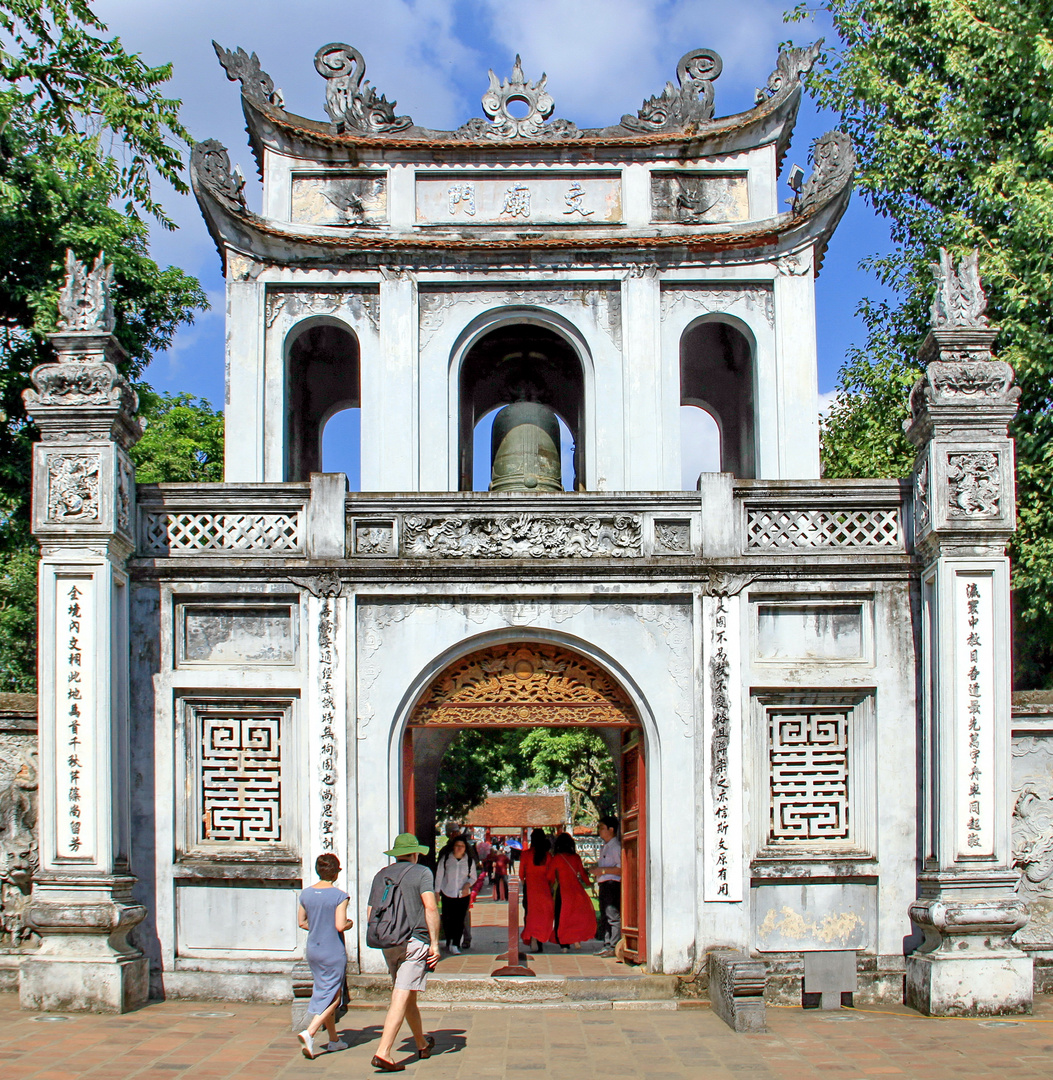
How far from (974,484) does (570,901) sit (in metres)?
6.85

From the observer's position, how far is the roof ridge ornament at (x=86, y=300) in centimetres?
1103

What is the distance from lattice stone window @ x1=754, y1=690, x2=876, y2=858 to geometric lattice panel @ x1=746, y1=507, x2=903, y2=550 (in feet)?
4.45

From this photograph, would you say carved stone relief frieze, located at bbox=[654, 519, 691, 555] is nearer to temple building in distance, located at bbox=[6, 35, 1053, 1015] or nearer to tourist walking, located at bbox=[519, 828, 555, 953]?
temple building in distance, located at bbox=[6, 35, 1053, 1015]

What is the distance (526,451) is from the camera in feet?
42.8

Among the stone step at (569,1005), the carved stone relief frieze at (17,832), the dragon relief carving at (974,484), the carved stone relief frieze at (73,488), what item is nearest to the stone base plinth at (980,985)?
the stone step at (569,1005)

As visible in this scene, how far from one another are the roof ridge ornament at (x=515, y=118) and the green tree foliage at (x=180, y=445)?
1058 centimetres

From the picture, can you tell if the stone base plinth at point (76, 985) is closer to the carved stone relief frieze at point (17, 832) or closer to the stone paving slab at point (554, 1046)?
the stone paving slab at point (554, 1046)

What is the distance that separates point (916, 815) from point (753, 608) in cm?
229

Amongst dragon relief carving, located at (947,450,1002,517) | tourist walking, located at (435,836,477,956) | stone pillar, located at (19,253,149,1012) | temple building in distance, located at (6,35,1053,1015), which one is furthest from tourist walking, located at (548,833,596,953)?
Answer: dragon relief carving, located at (947,450,1002,517)

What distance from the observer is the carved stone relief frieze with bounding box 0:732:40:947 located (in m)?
10.9

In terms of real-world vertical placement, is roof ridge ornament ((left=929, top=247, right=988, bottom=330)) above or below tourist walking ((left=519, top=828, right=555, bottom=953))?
above

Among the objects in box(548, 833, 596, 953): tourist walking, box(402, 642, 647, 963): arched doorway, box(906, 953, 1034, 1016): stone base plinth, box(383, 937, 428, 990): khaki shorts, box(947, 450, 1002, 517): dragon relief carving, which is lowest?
box(548, 833, 596, 953): tourist walking

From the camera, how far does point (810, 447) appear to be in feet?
44.4

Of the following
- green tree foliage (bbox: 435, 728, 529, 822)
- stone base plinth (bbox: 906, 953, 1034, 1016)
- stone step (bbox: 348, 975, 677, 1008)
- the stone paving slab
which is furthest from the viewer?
green tree foliage (bbox: 435, 728, 529, 822)
